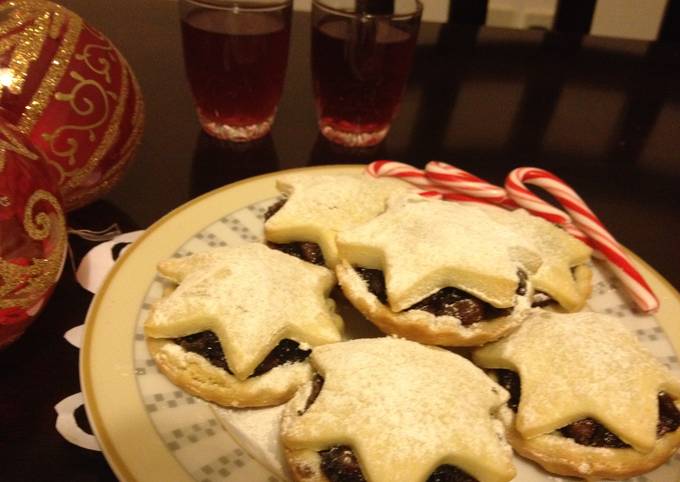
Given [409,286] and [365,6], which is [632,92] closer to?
[365,6]

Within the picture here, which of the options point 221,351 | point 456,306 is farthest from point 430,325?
point 221,351

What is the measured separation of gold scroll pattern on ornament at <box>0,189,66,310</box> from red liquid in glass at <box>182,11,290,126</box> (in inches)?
26.6

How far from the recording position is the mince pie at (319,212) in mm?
1196

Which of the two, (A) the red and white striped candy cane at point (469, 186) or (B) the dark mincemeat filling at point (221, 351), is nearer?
(B) the dark mincemeat filling at point (221, 351)

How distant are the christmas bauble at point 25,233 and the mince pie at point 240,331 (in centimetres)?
17

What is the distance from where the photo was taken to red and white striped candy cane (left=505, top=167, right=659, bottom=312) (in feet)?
4.09

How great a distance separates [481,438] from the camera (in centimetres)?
89

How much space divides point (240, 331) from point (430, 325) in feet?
0.97

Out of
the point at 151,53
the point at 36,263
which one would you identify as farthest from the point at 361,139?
the point at 36,263

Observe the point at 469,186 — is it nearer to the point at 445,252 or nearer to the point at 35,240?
the point at 445,252

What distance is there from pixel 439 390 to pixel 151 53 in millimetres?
1637

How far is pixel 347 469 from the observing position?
88cm

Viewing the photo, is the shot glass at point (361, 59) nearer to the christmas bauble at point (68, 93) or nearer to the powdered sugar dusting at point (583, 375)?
the christmas bauble at point (68, 93)

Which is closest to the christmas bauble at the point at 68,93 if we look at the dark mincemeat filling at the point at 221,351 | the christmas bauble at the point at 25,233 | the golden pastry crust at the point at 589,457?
the christmas bauble at the point at 25,233
